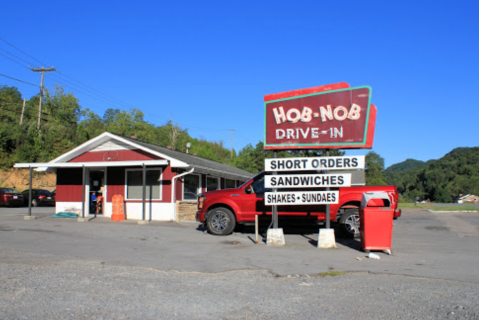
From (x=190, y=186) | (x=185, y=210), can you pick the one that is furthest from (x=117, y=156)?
(x=185, y=210)

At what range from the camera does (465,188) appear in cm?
7588

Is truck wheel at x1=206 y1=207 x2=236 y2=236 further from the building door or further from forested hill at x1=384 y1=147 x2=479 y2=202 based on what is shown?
forested hill at x1=384 y1=147 x2=479 y2=202

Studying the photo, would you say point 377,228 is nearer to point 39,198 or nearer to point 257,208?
point 257,208

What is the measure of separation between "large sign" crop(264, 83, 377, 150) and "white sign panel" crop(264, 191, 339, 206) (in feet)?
4.15

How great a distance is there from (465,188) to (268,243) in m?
78.3

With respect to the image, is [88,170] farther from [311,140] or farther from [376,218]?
[376,218]

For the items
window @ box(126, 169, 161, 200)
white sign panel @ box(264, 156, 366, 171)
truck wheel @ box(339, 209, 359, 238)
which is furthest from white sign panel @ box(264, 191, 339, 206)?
window @ box(126, 169, 161, 200)

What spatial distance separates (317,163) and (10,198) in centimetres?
2393

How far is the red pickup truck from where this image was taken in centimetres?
1166

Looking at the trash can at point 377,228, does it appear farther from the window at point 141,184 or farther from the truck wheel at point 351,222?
the window at point 141,184

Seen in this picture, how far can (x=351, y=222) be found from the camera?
38.2ft

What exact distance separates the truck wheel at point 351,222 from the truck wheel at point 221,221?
131 inches

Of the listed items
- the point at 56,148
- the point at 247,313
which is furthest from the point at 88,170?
→ the point at 56,148

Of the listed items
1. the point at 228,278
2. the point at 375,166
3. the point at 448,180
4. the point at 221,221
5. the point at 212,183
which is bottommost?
the point at 228,278
